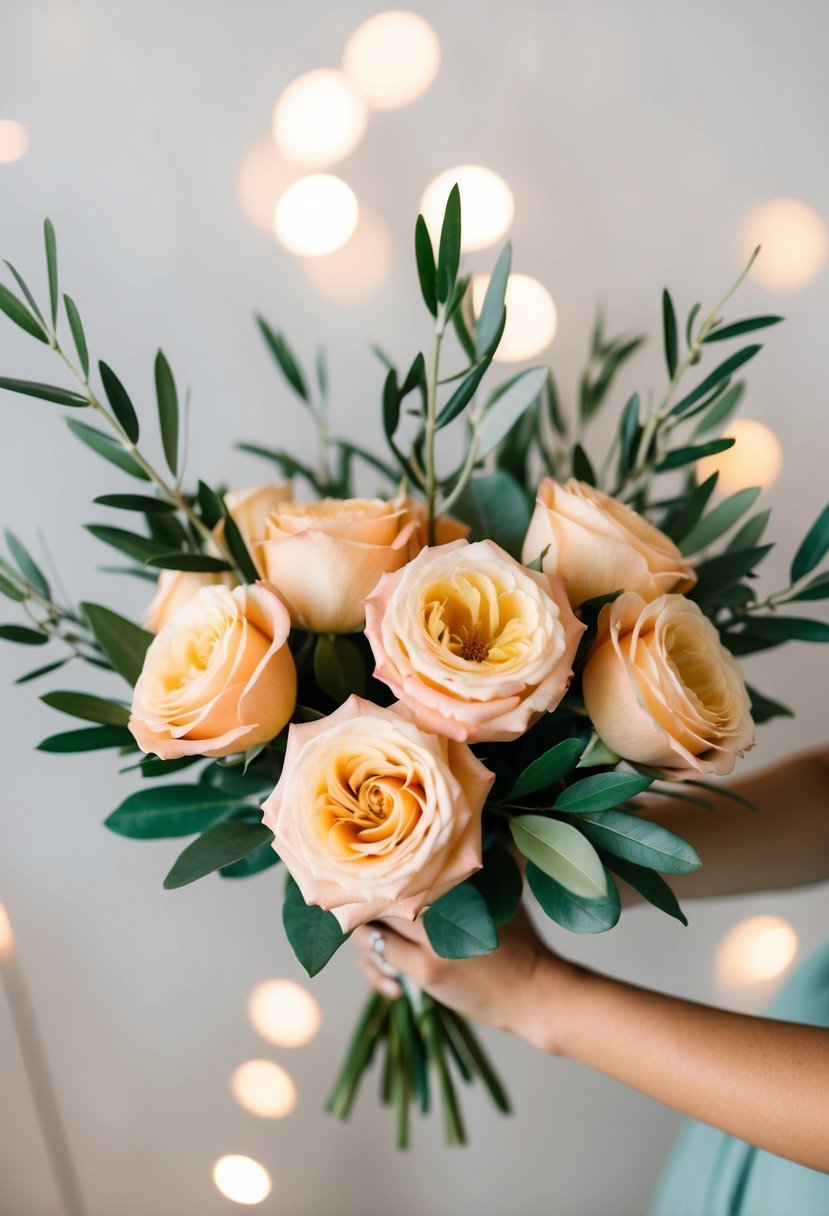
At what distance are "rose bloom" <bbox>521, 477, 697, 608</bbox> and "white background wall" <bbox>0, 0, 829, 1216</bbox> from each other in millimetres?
401

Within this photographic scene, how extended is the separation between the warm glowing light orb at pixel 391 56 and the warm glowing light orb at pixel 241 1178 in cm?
117

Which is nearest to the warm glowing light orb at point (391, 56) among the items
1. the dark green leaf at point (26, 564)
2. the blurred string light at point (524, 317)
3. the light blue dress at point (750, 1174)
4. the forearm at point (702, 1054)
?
the blurred string light at point (524, 317)

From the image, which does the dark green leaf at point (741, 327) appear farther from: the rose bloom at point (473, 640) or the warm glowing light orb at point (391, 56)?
the warm glowing light orb at point (391, 56)

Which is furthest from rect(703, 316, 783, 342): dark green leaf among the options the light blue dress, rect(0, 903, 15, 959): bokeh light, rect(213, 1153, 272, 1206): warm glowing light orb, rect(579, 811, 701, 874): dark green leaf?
rect(213, 1153, 272, 1206): warm glowing light orb

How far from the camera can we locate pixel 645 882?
0.50m

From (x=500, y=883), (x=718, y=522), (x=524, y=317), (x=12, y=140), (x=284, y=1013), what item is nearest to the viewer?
(x=500, y=883)

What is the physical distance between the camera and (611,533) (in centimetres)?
50

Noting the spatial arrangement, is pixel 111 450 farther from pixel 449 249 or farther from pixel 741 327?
pixel 741 327

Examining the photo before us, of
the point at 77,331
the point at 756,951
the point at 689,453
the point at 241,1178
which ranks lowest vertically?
the point at 241,1178

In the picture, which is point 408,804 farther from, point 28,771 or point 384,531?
point 28,771

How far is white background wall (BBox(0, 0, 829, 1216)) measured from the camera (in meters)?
0.75

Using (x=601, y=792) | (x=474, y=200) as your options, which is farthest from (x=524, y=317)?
(x=601, y=792)

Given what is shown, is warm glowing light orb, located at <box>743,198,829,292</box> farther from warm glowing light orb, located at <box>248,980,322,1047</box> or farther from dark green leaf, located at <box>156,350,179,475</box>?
warm glowing light orb, located at <box>248,980,322,1047</box>

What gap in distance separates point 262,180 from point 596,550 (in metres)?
0.52
